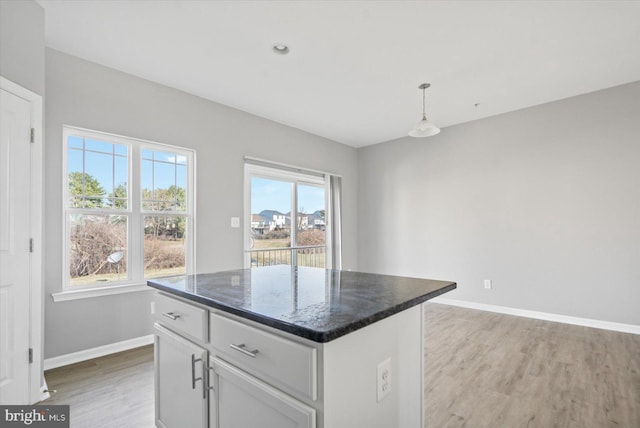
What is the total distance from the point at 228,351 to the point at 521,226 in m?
4.24

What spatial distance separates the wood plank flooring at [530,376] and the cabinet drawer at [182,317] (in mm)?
1569

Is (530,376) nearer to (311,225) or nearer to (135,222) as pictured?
(311,225)

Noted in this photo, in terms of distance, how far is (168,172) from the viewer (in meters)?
3.44

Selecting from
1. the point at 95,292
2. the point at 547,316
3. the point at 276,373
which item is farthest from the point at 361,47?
the point at 547,316

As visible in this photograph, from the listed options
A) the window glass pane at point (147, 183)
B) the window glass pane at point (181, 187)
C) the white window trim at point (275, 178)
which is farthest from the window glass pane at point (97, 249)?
the white window trim at point (275, 178)

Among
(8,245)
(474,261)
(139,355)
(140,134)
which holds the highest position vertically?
(140,134)

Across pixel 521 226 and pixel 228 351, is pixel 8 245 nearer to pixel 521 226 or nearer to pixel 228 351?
pixel 228 351

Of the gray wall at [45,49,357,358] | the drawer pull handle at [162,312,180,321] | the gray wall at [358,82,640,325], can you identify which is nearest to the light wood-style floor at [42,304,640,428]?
the gray wall at [45,49,357,358]

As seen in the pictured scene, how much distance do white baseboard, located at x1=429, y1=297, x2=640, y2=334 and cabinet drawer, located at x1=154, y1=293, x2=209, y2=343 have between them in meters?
4.26

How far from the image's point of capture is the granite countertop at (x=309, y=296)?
0.92 m

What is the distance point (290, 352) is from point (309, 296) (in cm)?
37

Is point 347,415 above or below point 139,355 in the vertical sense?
above

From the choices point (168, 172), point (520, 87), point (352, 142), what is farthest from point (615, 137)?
point (168, 172)

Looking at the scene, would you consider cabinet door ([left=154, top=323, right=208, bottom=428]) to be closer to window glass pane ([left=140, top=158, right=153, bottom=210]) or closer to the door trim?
the door trim
